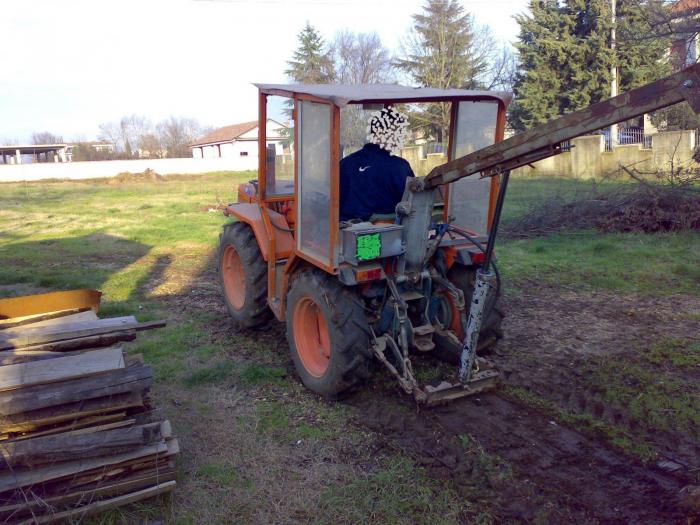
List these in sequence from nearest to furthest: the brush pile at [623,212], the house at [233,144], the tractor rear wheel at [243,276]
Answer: the tractor rear wheel at [243,276] → the brush pile at [623,212] → the house at [233,144]

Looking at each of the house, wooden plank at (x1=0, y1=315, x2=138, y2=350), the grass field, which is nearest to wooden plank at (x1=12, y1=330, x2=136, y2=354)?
wooden plank at (x1=0, y1=315, x2=138, y2=350)

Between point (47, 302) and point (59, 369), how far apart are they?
1.61 m

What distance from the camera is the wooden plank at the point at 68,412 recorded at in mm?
3338

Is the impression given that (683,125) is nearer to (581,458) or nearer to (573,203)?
(573,203)

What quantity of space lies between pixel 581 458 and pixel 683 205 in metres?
7.96

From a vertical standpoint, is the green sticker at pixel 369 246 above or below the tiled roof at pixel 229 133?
below

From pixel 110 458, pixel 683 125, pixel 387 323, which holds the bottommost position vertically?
pixel 110 458

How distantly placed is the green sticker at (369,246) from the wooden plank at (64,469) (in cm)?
180

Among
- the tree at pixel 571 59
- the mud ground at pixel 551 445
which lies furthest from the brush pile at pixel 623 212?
the tree at pixel 571 59

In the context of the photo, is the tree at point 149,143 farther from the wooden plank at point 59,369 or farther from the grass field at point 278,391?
the wooden plank at point 59,369

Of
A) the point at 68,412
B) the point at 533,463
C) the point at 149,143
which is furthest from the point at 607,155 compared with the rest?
the point at 149,143

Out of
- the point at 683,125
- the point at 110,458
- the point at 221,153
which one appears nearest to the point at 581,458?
the point at 110,458

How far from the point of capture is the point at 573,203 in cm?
1152

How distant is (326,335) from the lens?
500cm
